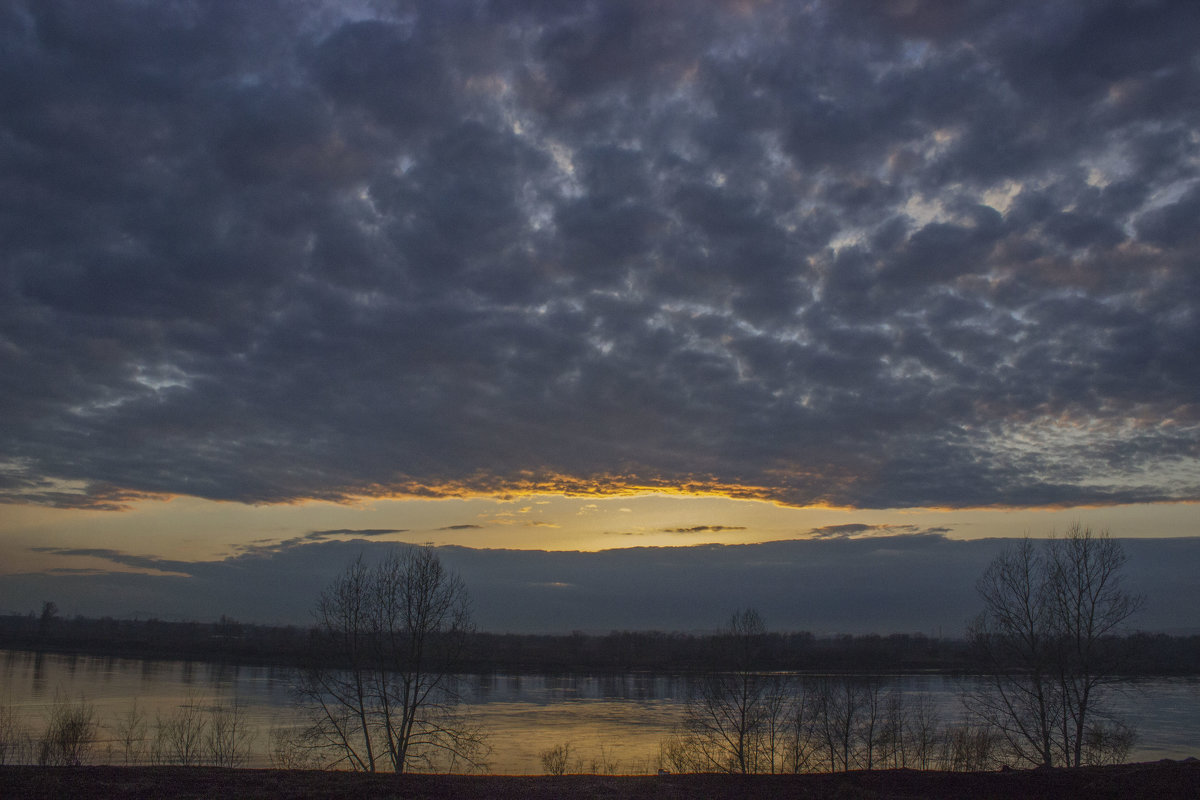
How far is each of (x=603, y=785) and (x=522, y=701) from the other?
63.7 m

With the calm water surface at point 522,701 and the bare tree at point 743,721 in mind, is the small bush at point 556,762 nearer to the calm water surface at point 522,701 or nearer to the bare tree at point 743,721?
the calm water surface at point 522,701

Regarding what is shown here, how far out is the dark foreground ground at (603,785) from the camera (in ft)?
50.8

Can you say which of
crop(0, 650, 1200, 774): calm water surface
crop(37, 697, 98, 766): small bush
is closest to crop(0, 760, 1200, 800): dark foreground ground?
crop(37, 697, 98, 766): small bush

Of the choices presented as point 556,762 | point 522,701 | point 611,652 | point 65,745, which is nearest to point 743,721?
point 556,762

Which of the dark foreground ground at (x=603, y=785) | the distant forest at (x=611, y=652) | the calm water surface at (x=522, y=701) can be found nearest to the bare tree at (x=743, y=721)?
the calm water surface at (x=522, y=701)

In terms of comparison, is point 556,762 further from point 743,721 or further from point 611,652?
point 611,652

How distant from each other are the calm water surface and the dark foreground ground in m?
21.9

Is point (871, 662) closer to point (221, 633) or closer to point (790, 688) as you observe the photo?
point (790, 688)

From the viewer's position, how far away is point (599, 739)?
5106cm

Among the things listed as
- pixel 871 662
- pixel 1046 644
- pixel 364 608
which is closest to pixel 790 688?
pixel 871 662

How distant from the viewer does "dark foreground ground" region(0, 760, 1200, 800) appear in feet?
50.8

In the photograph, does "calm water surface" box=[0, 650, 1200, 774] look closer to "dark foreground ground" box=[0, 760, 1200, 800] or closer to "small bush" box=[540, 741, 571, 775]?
"small bush" box=[540, 741, 571, 775]

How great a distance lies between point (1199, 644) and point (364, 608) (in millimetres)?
144912

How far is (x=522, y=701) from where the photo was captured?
7662 centimetres
